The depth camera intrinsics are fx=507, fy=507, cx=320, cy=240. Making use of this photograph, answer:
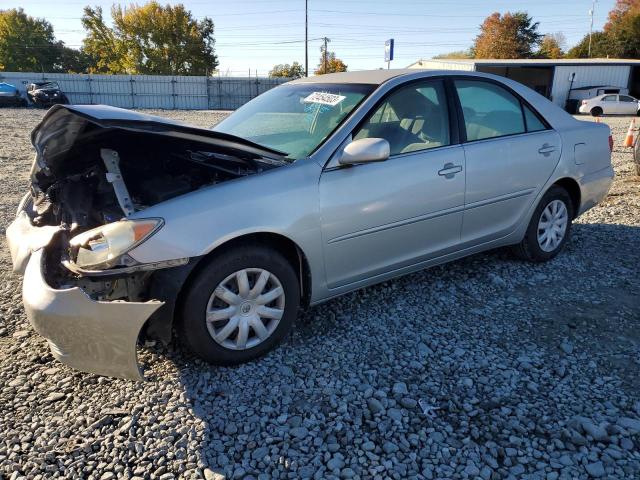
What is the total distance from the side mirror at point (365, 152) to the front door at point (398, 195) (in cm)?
10

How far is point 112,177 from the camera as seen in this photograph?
2.82 meters

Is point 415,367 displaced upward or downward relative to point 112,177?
downward

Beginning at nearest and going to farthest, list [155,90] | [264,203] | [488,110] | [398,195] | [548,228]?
[264,203] < [398,195] < [488,110] < [548,228] < [155,90]

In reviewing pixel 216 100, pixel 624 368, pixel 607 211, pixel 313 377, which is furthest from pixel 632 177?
pixel 216 100

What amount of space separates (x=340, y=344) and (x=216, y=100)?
37697mm

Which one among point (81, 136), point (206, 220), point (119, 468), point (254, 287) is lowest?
point (119, 468)

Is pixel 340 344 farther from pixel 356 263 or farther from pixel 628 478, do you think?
pixel 628 478

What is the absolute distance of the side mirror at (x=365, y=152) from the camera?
9.79ft

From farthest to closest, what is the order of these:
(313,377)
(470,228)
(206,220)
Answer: (470,228), (313,377), (206,220)

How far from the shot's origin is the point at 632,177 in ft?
27.6

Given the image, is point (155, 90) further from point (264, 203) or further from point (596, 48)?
point (596, 48)

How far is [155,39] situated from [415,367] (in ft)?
207

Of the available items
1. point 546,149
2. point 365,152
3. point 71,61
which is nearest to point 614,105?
point 546,149

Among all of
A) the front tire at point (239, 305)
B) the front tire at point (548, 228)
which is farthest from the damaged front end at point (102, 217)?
the front tire at point (548, 228)
